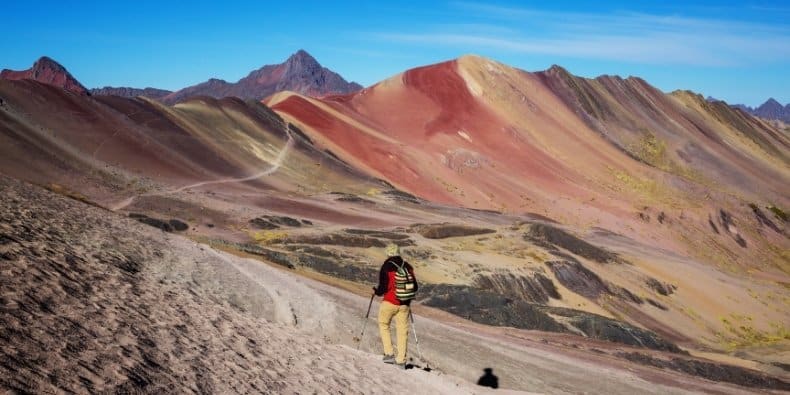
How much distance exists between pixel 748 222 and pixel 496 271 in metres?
60.7

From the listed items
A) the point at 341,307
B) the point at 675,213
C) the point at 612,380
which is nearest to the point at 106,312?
the point at 341,307

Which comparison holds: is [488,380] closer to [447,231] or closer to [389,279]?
[389,279]

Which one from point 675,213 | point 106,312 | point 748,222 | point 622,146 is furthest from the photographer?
point 622,146

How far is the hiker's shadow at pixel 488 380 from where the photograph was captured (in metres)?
15.9

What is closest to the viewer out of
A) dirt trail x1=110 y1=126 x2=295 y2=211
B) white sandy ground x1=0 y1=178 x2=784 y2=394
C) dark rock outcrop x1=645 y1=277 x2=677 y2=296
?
white sandy ground x1=0 y1=178 x2=784 y2=394

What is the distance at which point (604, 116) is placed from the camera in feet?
352

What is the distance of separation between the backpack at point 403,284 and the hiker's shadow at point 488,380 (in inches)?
220

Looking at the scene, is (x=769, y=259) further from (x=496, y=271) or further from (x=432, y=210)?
(x=496, y=271)

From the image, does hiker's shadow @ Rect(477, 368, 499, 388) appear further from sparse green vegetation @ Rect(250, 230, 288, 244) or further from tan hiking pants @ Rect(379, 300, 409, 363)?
sparse green vegetation @ Rect(250, 230, 288, 244)

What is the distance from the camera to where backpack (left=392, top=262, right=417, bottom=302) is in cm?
1130

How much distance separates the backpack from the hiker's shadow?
558cm

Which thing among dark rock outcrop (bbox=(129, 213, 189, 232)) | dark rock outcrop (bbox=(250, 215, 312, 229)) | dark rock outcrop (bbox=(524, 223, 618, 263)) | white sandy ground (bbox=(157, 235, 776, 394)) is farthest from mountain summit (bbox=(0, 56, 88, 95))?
white sandy ground (bbox=(157, 235, 776, 394))

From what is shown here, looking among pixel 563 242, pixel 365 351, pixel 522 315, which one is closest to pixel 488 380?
pixel 365 351

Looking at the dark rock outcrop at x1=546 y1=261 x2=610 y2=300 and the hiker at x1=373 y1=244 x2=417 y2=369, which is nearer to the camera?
the hiker at x1=373 y1=244 x2=417 y2=369
